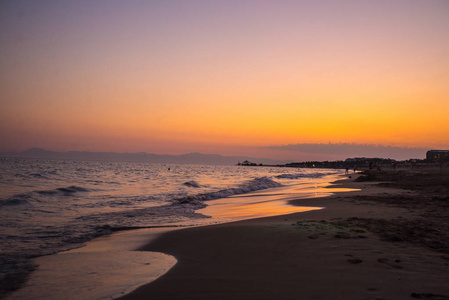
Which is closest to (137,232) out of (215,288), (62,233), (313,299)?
(62,233)

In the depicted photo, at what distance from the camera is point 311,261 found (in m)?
4.71

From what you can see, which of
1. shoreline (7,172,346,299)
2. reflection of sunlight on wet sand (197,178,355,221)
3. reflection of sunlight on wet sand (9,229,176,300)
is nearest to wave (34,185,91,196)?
reflection of sunlight on wet sand (197,178,355,221)

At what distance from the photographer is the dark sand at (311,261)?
360 centimetres

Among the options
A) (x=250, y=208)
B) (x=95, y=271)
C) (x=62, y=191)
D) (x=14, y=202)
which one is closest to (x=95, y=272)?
(x=95, y=271)

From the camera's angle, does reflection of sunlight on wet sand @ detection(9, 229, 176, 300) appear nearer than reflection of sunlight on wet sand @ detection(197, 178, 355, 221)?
Yes

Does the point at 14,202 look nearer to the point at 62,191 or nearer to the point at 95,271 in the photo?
the point at 62,191

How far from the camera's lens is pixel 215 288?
384 cm

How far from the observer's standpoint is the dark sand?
3.60 meters

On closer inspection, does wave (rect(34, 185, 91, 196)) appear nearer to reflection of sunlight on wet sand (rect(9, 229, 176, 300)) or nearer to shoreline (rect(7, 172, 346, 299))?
shoreline (rect(7, 172, 346, 299))

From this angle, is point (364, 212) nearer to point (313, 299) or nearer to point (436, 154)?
point (313, 299)

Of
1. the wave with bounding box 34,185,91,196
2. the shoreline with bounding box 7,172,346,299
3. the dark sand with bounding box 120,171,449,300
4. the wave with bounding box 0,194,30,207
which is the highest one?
the dark sand with bounding box 120,171,449,300

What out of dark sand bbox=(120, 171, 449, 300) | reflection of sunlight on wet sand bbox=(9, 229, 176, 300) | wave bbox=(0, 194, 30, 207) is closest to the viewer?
dark sand bbox=(120, 171, 449, 300)

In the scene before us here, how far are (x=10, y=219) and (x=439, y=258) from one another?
12114 mm

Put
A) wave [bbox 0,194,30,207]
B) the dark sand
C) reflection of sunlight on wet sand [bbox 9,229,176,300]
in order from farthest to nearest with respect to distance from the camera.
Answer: wave [bbox 0,194,30,207]
reflection of sunlight on wet sand [bbox 9,229,176,300]
the dark sand
